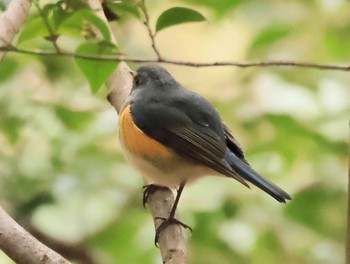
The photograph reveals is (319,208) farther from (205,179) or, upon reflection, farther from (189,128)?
(189,128)

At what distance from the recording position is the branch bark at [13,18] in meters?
1.41

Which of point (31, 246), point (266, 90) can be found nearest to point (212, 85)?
point (266, 90)

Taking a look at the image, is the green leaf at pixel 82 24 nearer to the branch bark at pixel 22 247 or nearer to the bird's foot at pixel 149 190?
the branch bark at pixel 22 247

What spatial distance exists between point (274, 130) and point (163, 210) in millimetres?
463

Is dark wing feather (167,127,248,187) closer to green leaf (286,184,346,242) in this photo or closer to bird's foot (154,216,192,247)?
bird's foot (154,216,192,247)

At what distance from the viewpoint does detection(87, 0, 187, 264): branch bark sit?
1425 mm

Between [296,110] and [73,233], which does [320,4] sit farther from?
[73,233]

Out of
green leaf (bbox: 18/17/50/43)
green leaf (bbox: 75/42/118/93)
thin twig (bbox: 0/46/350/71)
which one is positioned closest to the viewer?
thin twig (bbox: 0/46/350/71)

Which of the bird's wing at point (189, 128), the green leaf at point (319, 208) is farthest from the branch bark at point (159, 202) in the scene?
the green leaf at point (319, 208)

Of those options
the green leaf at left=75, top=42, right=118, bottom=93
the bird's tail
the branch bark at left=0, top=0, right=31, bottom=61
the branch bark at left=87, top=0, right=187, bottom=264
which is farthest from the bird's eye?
the green leaf at left=75, top=42, right=118, bottom=93

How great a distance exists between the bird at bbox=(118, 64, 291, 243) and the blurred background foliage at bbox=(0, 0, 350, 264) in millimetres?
161

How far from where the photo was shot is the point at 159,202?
168 centimetres

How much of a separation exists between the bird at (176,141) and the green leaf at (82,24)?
1.09 ft

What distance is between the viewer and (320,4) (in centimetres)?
237
